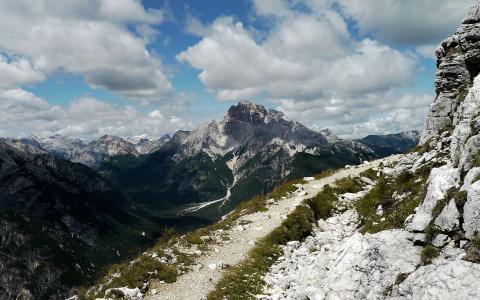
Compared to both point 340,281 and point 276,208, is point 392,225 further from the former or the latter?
point 276,208

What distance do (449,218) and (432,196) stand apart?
258 centimetres

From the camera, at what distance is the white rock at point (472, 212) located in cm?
1362

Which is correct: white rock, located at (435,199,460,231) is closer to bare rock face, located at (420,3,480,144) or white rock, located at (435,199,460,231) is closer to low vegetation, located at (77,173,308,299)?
low vegetation, located at (77,173,308,299)

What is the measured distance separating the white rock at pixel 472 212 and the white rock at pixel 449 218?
1.85 ft

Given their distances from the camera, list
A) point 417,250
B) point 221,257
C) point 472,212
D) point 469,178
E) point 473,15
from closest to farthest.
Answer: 1. point 472,212
2. point 417,250
3. point 469,178
4. point 221,257
5. point 473,15

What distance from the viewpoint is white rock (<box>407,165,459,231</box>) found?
1634cm

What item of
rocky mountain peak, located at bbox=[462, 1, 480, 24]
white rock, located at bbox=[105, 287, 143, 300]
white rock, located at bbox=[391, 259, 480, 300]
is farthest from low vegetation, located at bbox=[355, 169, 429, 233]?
rocky mountain peak, located at bbox=[462, 1, 480, 24]

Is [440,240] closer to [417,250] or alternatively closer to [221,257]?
[417,250]

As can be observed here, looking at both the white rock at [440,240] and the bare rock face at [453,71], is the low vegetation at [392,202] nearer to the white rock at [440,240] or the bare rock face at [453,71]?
the white rock at [440,240]

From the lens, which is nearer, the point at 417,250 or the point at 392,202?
the point at 417,250

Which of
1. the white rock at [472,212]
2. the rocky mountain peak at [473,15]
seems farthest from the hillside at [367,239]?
the rocky mountain peak at [473,15]

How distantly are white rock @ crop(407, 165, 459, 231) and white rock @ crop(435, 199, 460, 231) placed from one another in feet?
2.54

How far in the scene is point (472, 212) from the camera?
13.9 meters

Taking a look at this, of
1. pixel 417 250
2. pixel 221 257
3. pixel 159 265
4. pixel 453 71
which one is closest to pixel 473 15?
pixel 453 71
